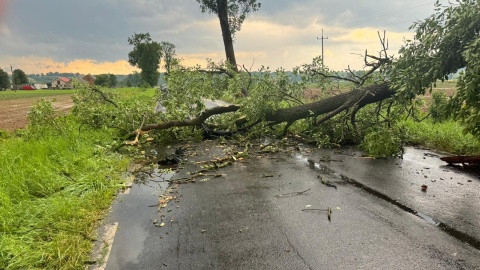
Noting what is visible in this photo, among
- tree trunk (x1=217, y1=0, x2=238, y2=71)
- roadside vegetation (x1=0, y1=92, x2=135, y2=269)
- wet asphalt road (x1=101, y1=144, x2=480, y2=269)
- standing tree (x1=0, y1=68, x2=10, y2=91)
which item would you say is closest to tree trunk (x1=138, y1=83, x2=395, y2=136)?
wet asphalt road (x1=101, y1=144, x2=480, y2=269)

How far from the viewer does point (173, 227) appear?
394 centimetres

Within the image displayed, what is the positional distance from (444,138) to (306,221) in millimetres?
5489

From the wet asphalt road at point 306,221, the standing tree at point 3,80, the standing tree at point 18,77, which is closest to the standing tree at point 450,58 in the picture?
the wet asphalt road at point 306,221

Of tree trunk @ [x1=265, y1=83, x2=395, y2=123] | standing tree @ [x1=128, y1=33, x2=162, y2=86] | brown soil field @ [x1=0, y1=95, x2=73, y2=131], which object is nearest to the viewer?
tree trunk @ [x1=265, y1=83, x2=395, y2=123]

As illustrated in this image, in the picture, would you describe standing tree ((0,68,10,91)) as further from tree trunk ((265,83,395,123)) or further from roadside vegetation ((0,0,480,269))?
tree trunk ((265,83,395,123))

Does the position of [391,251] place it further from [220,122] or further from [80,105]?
[80,105]

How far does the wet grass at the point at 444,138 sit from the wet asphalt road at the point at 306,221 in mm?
1221

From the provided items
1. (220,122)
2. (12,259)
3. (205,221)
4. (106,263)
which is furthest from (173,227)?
(220,122)

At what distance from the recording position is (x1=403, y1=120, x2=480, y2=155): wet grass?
703 cm

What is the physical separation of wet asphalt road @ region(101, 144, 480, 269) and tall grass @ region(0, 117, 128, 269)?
1.28 ft

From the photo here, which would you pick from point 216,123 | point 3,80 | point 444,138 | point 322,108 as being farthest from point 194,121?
point 3,80

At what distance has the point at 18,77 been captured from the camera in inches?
3674

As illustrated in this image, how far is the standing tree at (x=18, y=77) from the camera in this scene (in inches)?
3590

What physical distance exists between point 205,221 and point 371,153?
4.65 meters
